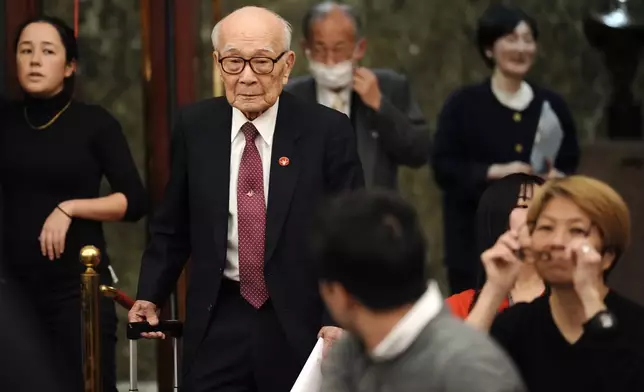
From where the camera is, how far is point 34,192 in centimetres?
516

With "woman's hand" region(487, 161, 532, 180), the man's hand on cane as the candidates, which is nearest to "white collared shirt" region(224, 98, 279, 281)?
the man's hand on cane

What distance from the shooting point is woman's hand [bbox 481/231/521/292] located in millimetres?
3412

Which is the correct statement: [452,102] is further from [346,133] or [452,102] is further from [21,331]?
[21,331]

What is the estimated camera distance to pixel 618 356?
10.8 feet

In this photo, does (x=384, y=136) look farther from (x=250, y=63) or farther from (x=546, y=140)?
(x=250, y=63)

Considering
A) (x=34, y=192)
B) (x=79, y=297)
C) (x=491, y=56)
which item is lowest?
(x=79, y=297)

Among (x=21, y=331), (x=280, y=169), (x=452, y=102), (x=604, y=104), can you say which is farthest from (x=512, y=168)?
(x=21, y=331)

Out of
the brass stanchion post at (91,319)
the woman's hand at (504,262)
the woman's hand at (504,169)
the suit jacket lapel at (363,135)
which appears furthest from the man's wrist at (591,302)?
the woman's hand at (504,169)

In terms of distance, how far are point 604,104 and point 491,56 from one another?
111cm

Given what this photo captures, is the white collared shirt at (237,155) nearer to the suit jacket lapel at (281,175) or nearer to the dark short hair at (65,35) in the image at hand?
the suit jacket lapel at (281,175)

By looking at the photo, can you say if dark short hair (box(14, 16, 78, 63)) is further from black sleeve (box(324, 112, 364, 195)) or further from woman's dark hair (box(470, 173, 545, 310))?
woman's dark hair (box(470, 173, 545, 310))

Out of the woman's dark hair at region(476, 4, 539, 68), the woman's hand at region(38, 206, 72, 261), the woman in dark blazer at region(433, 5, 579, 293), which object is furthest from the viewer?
→ the woman's dark hair at region(476, 4, 539, 68)

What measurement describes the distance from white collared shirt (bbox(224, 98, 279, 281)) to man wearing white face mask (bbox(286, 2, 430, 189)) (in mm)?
1238

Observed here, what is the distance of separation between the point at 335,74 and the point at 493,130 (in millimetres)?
724
